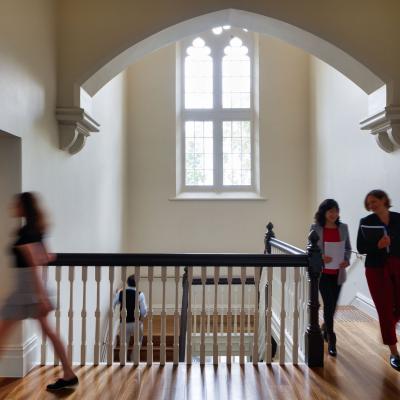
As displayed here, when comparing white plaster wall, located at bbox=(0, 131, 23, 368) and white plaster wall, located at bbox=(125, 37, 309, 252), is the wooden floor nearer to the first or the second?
white plaster wall, located at bbox=(0, 131, 23, 368)

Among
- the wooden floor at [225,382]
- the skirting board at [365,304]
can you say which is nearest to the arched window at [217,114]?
the skirting board at [365,304]

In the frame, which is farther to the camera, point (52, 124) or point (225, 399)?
point (52, 124)

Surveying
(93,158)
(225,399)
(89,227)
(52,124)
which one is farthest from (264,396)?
(93,158)

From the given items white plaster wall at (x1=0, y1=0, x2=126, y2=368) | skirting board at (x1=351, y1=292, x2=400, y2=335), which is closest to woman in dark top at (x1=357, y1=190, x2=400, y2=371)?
skirting board at (x1=351, y1=292, x2=400, y2=335)

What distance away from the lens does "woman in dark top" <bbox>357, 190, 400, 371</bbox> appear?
2.74m

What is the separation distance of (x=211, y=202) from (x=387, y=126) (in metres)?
4.42

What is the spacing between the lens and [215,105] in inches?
304

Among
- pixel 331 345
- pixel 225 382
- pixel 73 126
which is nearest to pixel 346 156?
pixel 331 345

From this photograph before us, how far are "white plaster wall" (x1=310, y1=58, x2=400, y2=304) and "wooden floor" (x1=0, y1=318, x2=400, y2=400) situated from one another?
1.93m

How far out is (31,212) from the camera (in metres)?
2.19

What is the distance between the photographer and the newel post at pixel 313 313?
2.76 m

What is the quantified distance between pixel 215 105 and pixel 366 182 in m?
3.88

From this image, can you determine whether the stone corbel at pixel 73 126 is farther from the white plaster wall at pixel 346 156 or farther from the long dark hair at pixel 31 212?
the white plaster wall at pixel 346 156

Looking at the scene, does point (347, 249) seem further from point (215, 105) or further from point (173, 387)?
point (215, 105)
